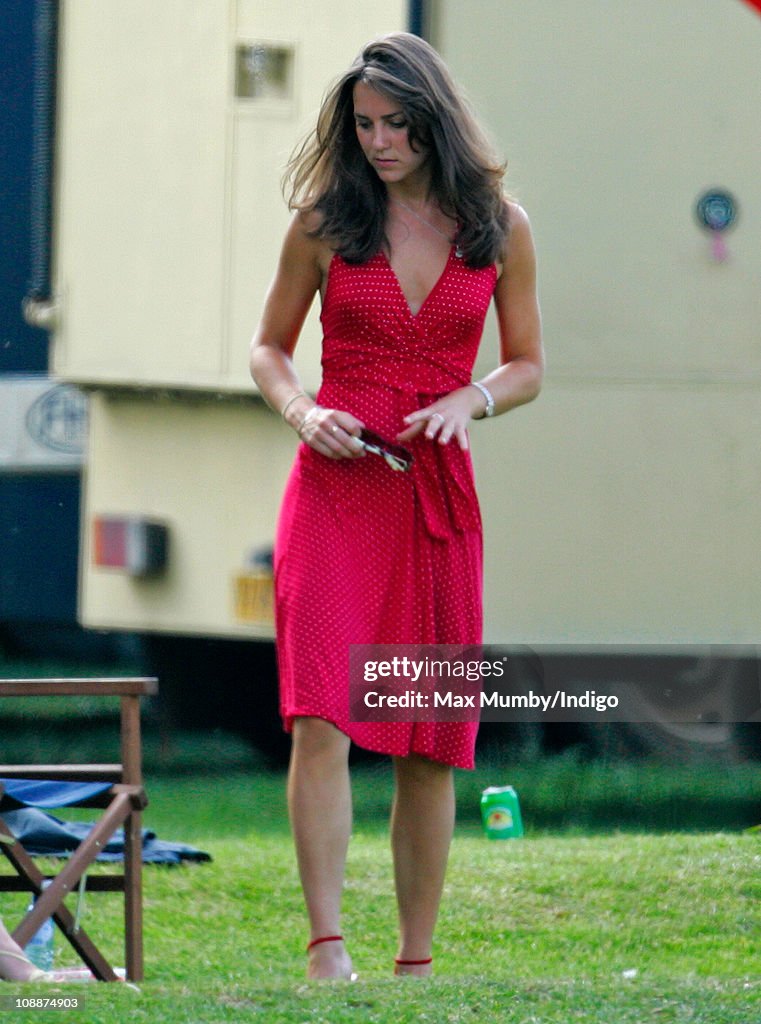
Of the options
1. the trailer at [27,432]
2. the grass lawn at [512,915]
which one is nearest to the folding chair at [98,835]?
the grass lawn at [512,915]

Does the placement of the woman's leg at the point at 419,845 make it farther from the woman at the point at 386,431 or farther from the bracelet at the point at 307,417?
the bracelet at the point at 307,417

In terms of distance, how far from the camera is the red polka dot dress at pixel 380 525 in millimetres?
3422

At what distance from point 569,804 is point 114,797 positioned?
278 cm

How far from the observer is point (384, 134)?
3.47m

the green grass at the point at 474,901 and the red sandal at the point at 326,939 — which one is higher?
the red sandal at the point at 326,939

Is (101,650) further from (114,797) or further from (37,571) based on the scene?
(114,797)

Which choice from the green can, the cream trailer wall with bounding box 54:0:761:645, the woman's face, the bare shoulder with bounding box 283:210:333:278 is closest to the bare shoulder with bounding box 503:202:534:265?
the woman's face

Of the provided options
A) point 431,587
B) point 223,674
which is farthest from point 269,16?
point 431,587

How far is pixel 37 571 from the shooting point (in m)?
7.85

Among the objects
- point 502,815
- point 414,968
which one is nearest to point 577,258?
point 502,815

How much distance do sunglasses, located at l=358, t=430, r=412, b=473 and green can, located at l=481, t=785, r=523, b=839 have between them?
2.41 metres

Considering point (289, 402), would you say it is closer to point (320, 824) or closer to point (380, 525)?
point (380, 525)

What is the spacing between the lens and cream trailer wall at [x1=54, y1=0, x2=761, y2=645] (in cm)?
566

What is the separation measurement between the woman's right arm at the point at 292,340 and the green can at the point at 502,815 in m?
2.34
